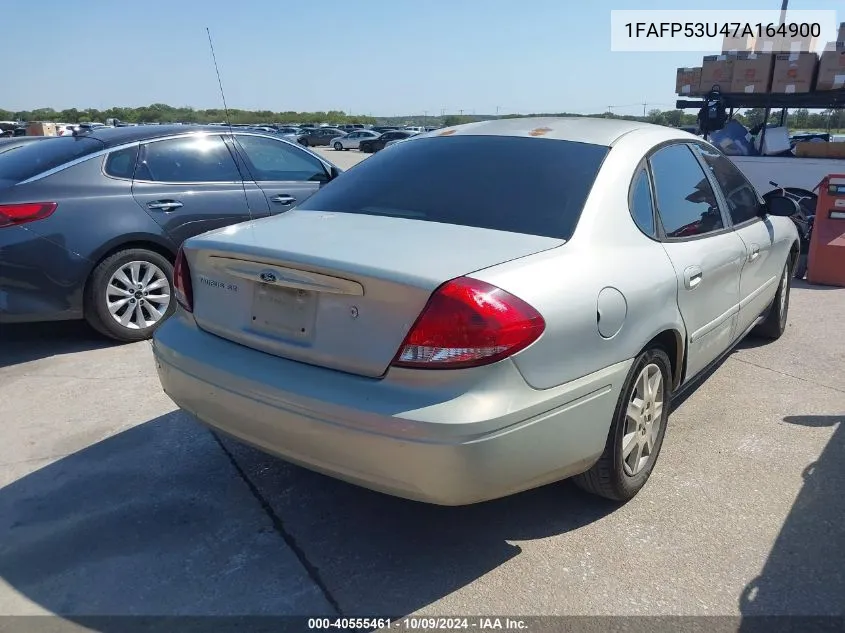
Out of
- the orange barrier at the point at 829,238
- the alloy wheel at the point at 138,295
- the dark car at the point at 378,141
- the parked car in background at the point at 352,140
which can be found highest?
the alloy wheel at the point at 138,295

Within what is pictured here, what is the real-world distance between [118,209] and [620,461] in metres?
3.89

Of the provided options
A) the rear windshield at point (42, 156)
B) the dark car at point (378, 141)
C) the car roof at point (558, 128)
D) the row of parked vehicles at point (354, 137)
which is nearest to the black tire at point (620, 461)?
the car roof at point (558, 128)

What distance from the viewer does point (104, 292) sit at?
16.5 ft

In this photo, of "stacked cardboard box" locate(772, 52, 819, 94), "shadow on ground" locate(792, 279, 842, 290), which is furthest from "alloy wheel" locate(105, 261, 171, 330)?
"stacked cardboard box" locate(772, 52, 819, 94)

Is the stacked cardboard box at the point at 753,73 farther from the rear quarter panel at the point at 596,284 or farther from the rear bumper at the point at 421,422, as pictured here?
the rear bumper at the point at 421,422

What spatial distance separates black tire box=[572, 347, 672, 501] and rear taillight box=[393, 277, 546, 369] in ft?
2.35

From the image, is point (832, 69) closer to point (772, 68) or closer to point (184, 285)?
point (772, 68)

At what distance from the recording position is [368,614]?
245 cm

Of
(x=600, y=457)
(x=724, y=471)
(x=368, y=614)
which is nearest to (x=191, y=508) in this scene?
(x=368, y=614)

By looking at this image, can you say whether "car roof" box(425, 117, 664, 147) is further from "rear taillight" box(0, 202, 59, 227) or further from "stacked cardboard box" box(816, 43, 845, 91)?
"stacked cardboard box" box(816, 43, 845, 91)

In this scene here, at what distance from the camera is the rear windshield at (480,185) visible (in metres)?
2.92

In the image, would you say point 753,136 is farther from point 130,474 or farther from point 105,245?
point 130,474

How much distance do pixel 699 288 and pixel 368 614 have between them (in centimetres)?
215

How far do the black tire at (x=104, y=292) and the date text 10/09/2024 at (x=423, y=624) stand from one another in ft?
11.2
